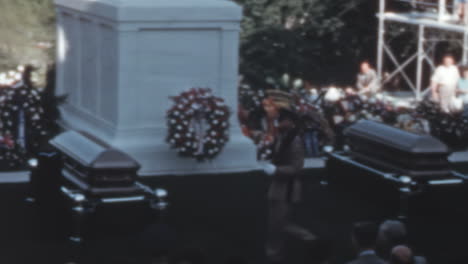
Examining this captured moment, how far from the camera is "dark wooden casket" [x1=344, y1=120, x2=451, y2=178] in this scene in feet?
40.0

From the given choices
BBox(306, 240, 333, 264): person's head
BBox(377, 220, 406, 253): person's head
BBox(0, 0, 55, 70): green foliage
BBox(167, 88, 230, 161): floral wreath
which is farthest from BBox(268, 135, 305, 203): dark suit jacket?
BBox(0, 0, 55, 70): green foliage

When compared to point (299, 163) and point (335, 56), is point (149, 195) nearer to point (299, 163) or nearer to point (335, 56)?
point (299, 163)

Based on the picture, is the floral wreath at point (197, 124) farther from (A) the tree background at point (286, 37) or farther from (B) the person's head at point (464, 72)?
(B) the person's head at point (464, 72)

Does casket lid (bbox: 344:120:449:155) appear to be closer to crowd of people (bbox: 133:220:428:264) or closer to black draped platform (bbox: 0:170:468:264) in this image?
black draped platform (bbox: 0:170:468:264)

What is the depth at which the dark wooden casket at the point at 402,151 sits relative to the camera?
12.2 meters

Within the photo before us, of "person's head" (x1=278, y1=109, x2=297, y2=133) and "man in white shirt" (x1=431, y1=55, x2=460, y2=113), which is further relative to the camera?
"man in white shirt" (x1=431, y1=55, x2=460, y2=113)

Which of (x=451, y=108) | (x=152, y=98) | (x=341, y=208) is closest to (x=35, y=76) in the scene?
(x=152, y=98)

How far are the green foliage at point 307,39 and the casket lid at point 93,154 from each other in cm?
1057

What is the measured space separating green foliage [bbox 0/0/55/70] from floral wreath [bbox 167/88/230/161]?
6247 millimetres

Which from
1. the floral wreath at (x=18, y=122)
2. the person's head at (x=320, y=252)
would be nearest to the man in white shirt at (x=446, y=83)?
the floral wreath at (x=18, y=122)

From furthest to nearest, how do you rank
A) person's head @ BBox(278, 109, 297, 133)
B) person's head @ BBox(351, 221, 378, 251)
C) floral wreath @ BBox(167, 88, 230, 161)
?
floral wreath @ BBox(167, 88, 230, 161)
person's head @ BBox(278, 109, 297, 133)
person's head @ BBox(351, 221, 378, 251)

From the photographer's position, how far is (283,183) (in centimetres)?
1007

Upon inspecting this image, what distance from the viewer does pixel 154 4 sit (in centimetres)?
1452

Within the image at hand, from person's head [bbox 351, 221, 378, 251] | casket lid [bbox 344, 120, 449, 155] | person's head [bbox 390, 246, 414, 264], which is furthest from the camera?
casket lid [bbox 344, 120, 449, 155]
